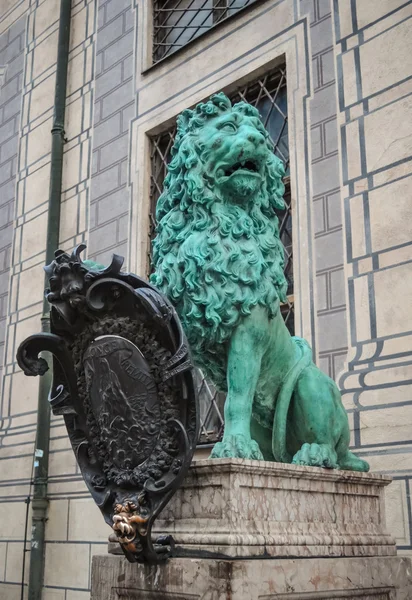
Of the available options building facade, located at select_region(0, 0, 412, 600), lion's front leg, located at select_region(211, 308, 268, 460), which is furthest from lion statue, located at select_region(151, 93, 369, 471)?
building facade, located at select_region(0, 0, 412, 600)

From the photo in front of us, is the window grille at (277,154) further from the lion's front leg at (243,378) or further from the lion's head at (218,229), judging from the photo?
the lion's front leg at (243,378)

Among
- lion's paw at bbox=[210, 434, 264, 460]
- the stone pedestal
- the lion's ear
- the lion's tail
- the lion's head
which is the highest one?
the lion's ear

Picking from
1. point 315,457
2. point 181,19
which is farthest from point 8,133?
point 315,457

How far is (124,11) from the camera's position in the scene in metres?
7.64

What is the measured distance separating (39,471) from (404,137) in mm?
4449

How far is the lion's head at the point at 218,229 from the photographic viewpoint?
2.78 meters

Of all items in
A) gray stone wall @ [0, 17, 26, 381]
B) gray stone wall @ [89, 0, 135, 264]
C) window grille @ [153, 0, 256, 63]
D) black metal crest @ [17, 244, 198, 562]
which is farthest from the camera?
gray stone wall @ [0, 17, 26, 381]

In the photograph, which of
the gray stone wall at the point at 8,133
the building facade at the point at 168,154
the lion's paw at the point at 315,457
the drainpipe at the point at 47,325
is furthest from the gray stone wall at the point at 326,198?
the gray stone wall at the point at 8,133

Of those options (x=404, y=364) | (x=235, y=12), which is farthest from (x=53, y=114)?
(x=404, y=364)

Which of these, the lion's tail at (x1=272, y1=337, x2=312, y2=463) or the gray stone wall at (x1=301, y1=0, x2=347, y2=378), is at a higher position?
the gray stone wall at (x1=301, y1=0, x2=347, y2=378)

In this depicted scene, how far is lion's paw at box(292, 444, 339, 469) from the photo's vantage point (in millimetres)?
2854

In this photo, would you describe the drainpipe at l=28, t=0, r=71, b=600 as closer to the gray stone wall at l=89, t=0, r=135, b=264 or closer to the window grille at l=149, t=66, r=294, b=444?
the gray stone wall at l=89, t=0, r=135, b=264

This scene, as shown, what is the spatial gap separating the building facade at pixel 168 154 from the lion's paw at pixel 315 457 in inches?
55.8

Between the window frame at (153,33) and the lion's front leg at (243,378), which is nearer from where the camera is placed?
the lion's front leg at (243,378)
